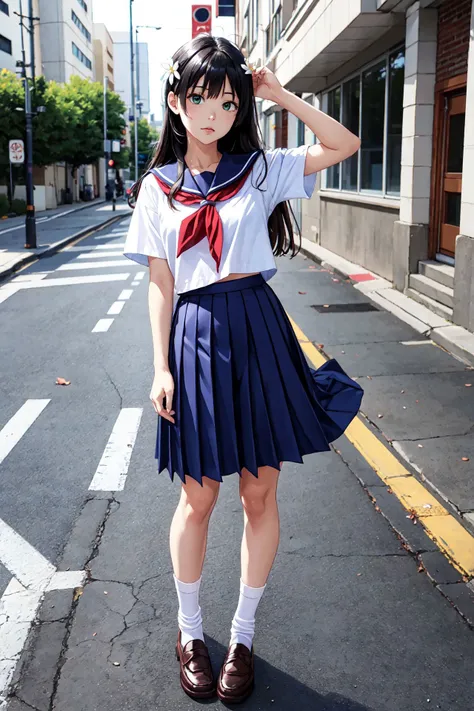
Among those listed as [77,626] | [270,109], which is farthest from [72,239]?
[77,626]

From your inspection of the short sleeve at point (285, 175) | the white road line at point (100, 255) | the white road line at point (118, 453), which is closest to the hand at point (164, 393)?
the short sleeve at point (285, 175)

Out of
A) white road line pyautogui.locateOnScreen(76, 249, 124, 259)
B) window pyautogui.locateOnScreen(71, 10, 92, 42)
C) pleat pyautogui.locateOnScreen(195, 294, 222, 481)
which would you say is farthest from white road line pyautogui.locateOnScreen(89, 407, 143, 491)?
window pyautogui.locateOnScreen(71, 10, 92, 42)

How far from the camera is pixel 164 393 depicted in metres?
2.66

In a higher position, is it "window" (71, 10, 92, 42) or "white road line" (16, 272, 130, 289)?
"window" (71, 10, 92, 42)

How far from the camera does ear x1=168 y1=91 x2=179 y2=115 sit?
263 cm

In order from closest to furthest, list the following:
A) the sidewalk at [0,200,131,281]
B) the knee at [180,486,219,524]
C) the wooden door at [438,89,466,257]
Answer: the knee at [180,486,219,524]
the wooden door at [438,89,466,257]
the sidewalk at [0,200,131,281]

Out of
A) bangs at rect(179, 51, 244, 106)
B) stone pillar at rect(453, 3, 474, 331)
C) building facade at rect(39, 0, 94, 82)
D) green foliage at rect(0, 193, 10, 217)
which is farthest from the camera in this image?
building facade at rect(39, 0, 94, 82)

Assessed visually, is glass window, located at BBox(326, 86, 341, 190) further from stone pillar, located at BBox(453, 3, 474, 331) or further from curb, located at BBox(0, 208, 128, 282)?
stone pillar, located at BBox(453, 3, 474, 331)

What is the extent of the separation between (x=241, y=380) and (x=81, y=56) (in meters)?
85.5

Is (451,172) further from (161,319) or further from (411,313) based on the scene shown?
(161,319)

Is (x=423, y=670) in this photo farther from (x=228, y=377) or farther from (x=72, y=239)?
(x=72, y=239)

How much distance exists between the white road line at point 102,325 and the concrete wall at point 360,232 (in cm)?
509

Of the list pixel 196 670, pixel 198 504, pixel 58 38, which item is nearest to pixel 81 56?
pixel 58 38

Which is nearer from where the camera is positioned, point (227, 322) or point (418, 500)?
point (227, 322)
